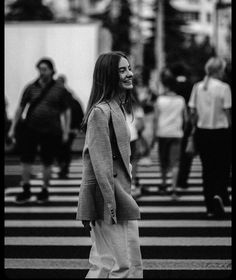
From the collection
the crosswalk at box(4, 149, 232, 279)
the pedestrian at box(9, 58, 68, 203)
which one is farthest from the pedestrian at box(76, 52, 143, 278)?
the pedestrian at box(9, 58, 68, 203)

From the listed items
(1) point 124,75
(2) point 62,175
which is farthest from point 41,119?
(1) point 124,75

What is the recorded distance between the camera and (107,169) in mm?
4543

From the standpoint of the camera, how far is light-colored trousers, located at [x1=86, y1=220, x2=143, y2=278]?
4590 mm

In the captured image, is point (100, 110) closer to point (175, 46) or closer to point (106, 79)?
point (106, 79)

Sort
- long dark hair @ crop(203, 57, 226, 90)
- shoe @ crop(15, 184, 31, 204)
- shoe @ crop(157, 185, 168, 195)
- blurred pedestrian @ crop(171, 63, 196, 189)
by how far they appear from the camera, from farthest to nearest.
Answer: shoe @ crop(157, 185, 168, 195) → blurred pedestrian @ crop(171, 63, 196, 189) → shoe @ crop(15, 184, 31, 204) → long dark hair @ crop(203, 57, 226, 90)

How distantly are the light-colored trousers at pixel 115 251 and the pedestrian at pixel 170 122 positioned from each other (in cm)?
555

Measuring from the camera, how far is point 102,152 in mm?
4562

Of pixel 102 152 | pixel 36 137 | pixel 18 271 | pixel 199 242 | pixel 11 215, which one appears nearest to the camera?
pixel 102 152

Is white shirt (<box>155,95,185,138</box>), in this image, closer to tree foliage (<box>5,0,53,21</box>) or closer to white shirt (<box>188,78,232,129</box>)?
white shirt (<box>188,78,232,129</box>)

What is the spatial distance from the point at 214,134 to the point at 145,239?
1808 mm

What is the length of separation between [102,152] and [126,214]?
418mm

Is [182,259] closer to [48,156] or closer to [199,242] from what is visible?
[199,242]

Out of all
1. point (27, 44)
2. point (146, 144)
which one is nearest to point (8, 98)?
point (27, 44)

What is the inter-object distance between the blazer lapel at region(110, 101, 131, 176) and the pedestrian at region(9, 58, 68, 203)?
5203 mm
